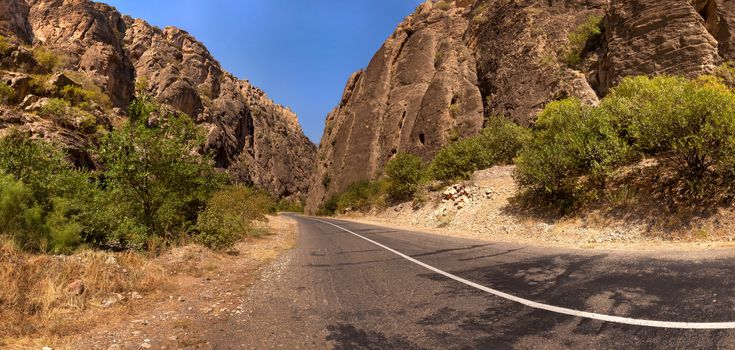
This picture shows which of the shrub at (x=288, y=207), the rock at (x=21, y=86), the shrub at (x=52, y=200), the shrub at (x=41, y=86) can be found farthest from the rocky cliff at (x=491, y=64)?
the rock at (x=21, y=86)

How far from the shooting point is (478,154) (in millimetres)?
29078

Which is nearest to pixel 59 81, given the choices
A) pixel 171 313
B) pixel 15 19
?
pixel 171 313

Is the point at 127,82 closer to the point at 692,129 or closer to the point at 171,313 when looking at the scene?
the point at 171,313

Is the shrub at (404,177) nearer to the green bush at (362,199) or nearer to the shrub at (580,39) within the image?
the green bush at (362,199)

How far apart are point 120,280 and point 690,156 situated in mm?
15738

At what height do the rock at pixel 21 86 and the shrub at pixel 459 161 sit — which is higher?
the rock at pixel 21 86

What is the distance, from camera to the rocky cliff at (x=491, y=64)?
23.5 meters

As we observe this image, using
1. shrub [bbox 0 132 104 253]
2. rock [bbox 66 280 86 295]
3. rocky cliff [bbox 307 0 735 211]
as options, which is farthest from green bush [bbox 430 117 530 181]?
rock [bbox 66 280 86 295]

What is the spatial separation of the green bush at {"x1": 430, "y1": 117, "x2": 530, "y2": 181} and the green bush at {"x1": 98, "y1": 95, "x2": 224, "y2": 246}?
20.8 meters

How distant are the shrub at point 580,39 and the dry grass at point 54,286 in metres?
38.4

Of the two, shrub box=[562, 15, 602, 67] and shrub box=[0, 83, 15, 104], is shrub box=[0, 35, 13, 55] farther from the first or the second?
shrub box=[562, 15, 602, 67]

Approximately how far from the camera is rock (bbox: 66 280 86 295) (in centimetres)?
548

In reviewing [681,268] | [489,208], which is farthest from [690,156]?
[489,208]

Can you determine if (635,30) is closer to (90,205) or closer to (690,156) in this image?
(690,156)
